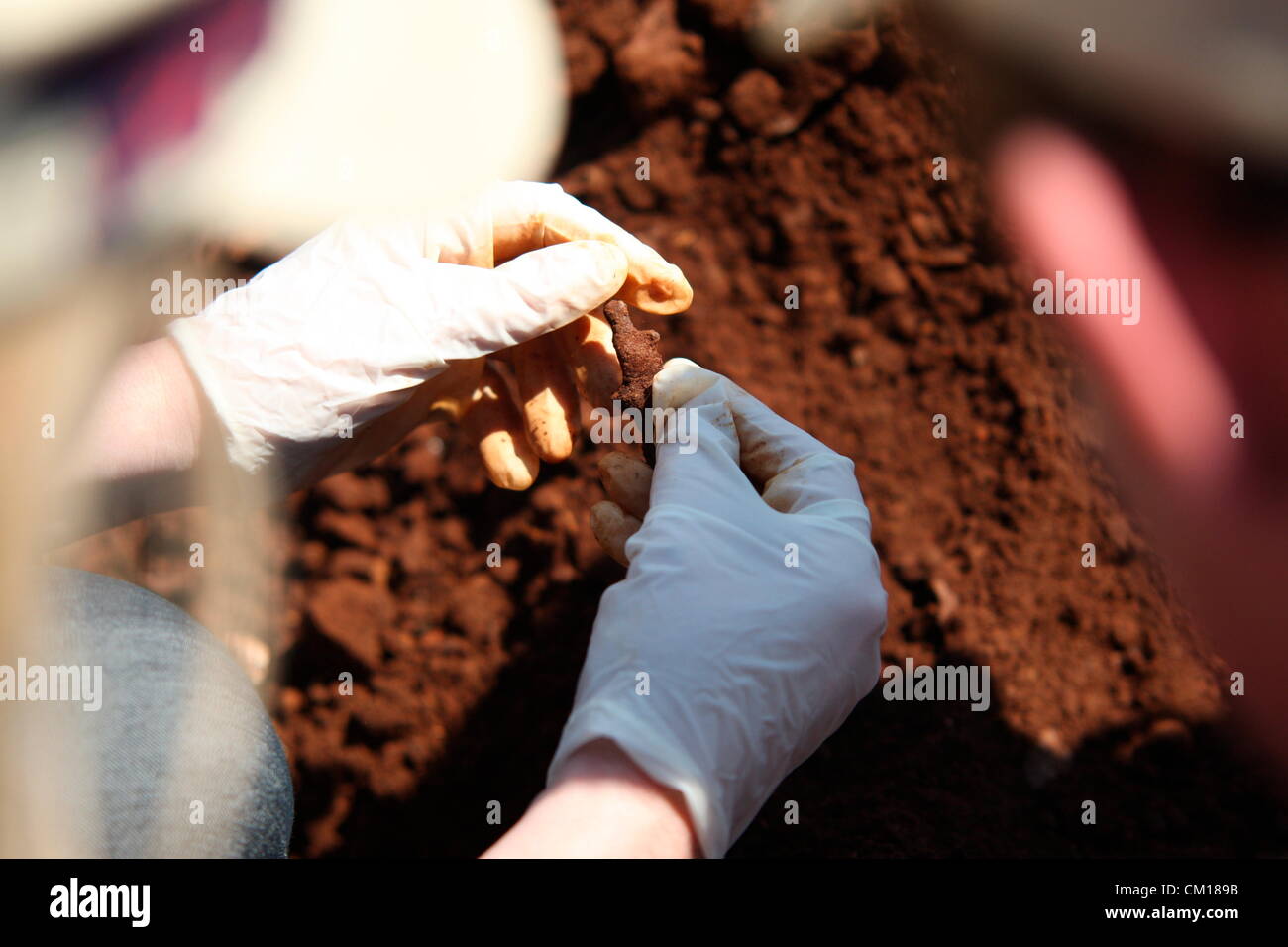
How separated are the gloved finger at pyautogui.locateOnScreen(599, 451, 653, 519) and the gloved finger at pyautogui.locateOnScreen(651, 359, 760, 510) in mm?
43

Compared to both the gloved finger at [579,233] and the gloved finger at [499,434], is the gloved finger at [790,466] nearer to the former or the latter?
the gloved finger at [579,233]

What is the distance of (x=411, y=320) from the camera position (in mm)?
1396

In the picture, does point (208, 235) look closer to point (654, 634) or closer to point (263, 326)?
point (263, 326)

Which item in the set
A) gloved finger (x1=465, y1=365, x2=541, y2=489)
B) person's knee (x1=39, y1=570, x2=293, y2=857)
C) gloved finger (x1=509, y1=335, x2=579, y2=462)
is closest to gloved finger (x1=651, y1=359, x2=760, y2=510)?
gloved finger (x1=509, y1=335, x2=579, y2=462)

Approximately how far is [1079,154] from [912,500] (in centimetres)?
89

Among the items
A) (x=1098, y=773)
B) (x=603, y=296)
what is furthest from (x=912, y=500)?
(x=603, y=296)

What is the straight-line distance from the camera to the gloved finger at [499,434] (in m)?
1.60

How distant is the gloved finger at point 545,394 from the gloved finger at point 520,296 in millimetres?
144

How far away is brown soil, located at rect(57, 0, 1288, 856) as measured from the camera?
1717mm

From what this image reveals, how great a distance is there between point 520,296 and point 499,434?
0.32 m

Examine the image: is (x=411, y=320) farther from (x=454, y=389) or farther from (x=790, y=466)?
(x=790, y=466)

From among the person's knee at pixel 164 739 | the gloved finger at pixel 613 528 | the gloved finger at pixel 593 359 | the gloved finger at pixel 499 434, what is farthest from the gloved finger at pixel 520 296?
the person's knee at pixel 164 739

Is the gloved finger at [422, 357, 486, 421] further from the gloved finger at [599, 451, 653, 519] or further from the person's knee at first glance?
the person's knee

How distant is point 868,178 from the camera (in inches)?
82.6
